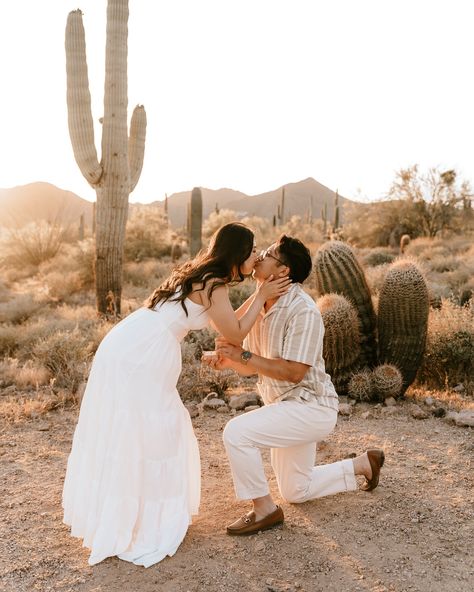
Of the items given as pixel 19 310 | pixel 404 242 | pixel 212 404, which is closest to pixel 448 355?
pixel 212 404

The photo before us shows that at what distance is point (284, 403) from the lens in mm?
4004

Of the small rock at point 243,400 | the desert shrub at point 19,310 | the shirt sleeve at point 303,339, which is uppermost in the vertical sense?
the shirt sleeve at point 303,339

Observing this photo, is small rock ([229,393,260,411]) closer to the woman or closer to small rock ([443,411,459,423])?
small rock ([443,411,459,423])

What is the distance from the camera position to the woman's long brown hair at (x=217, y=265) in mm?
3846

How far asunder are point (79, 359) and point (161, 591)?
513 centimetres

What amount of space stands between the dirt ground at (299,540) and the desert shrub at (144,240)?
1749 cm

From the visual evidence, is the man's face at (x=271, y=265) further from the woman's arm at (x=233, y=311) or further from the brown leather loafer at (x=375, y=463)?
the brown leather loafer at (x=375, y=463)

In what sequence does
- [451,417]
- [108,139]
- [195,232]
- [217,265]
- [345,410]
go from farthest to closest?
1. [195,232]
2. [108,139]
3. [345,410]
4. [451,417]
5. [217,265]

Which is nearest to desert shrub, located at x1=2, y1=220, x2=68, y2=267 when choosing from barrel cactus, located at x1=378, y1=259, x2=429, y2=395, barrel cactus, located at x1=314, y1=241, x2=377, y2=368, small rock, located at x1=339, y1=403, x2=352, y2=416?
barrel cactus, located at x1=314, y1=241, x2=377, y2=368

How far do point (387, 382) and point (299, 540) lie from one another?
3.19 m

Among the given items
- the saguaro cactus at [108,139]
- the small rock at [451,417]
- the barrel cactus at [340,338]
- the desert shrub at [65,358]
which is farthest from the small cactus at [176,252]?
the small rock at [451,417]

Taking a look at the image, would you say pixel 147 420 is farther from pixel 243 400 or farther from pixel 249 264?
pixel 243 400

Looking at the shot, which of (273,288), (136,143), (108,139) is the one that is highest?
(136,143)

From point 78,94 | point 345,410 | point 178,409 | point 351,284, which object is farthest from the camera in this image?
point 78,94
